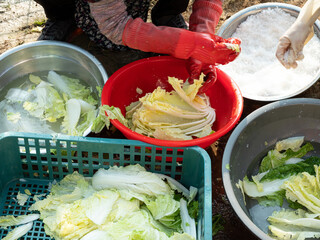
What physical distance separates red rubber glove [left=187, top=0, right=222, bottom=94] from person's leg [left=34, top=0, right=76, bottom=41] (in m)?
1.24

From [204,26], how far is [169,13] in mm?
921

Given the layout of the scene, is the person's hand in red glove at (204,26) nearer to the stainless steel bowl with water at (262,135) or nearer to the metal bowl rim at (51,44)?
the stainless steel bowl with water at (262,135)

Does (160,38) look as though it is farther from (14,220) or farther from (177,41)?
(14,220)

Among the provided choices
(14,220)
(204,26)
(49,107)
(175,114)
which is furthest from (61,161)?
(204,26)

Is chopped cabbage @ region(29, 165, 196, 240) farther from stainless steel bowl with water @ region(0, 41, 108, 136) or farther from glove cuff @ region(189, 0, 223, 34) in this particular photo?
glove cuff @ region(189, 0, 223, 34)

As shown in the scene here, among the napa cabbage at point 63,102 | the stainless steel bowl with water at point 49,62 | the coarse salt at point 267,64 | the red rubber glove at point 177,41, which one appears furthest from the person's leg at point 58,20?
the coarse salt at point 267,64

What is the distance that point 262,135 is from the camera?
9.25 ft

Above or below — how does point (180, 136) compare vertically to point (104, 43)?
below

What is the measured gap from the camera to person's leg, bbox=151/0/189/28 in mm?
3516

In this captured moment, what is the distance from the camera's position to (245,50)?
3.57 meters

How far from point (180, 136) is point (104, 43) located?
103cm

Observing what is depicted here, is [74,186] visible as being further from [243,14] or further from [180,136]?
[243,14]

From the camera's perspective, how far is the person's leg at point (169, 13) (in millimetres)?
3516

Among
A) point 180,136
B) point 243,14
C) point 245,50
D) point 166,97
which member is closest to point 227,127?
point 180,136
